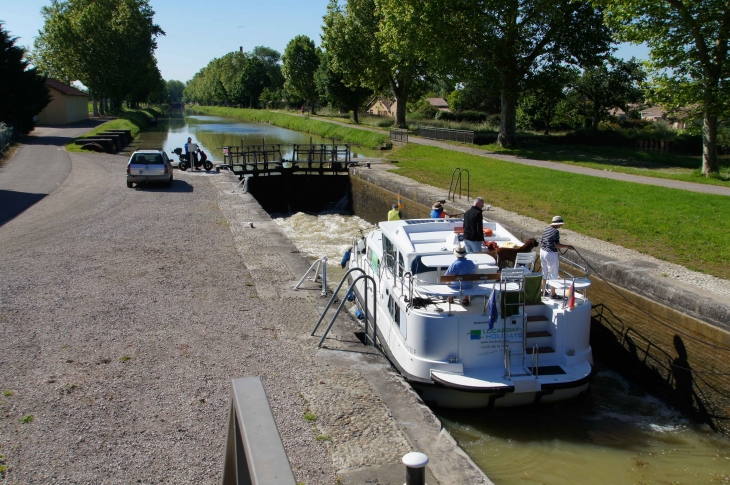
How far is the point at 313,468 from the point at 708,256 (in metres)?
9.92

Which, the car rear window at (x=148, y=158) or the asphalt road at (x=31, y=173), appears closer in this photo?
the asphalt road at (x=31, y=173)

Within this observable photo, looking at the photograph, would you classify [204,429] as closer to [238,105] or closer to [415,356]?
[415,356]

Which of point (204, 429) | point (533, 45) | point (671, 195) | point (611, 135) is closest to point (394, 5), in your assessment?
point (533, 45)

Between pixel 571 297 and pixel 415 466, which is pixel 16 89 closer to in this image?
pixel 571 297

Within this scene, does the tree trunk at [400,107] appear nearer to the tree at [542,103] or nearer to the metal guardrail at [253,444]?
the tree at [542,103]

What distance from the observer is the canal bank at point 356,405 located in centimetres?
609

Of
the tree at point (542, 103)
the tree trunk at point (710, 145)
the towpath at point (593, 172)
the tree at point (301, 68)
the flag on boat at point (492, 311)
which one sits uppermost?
the tree at point (301, 68)

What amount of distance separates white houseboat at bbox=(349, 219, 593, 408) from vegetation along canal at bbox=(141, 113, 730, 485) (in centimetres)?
43

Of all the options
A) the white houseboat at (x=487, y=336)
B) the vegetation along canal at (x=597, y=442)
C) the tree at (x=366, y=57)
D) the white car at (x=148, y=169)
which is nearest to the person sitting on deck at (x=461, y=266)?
the white houseboat at (x=487, y=336)

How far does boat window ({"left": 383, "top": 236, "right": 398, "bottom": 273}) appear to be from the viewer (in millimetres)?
11048

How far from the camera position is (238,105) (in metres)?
136

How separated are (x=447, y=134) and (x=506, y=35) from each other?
9.32m

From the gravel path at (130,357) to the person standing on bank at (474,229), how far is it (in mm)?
3612

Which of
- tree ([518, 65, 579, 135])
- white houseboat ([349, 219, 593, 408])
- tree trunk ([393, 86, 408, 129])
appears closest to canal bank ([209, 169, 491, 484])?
white houseboat ([349, 219, 593, 408])
